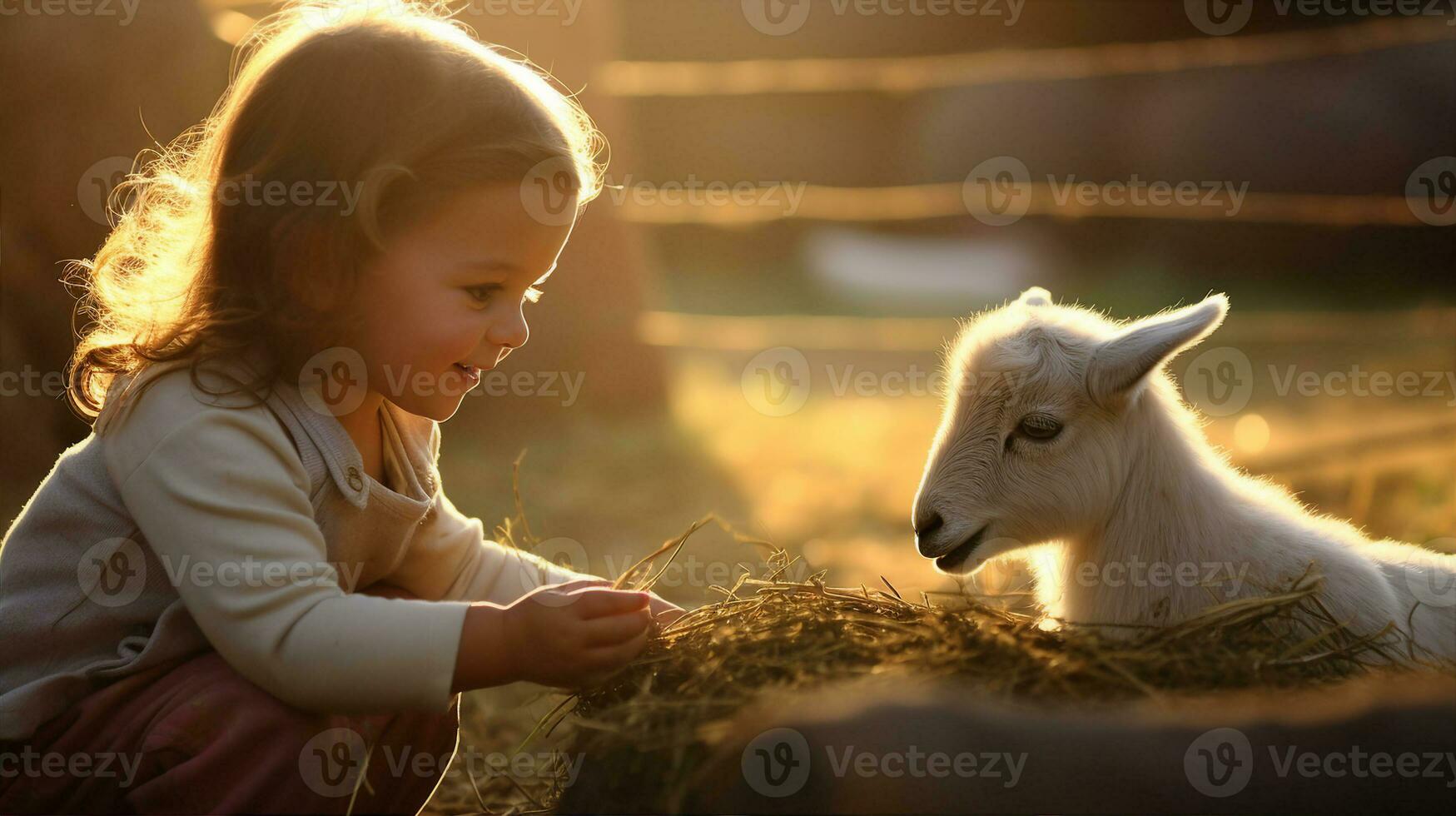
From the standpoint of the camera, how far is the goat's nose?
2928 millimetres

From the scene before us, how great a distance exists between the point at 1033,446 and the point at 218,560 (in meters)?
1.84

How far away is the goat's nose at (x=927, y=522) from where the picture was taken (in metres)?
2.93

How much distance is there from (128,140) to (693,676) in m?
4.94

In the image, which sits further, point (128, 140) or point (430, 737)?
point (128, 140)

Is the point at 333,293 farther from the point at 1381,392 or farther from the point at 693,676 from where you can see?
the point at 1381,392

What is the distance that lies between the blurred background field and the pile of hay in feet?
4.62

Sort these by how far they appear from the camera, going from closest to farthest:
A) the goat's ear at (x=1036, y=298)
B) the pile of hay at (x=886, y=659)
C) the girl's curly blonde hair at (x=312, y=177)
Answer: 1. the pile of hay at (x=886, y=659)
2. the girl's curly blonde hair at (x=312, y=177)
3. the goat's ear at (x=1036, y=298)

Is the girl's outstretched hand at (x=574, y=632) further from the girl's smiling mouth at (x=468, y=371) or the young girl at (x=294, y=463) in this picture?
the girl's smiling mouth at (x=468, y=371)

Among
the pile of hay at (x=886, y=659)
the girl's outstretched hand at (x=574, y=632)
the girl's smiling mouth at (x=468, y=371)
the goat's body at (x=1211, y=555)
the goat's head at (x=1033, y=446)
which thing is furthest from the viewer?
the goat's head at (x=1033, y=446)

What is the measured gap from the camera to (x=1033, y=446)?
2916 mm

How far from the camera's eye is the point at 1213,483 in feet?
9.50

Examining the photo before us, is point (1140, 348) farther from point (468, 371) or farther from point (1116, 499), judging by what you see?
point (468, 371)

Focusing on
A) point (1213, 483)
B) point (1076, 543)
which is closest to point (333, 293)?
point (1076, 543)

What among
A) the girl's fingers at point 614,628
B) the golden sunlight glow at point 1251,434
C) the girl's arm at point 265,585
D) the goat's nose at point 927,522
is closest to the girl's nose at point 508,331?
the girl's arm at point 265,585
